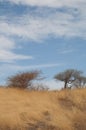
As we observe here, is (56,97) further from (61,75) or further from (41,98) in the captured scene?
(61,75)

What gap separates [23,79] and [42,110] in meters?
9.08

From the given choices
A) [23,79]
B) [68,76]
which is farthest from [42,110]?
[68,76]

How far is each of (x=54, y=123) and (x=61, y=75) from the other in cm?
2559

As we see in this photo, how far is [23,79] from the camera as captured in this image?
119 ft

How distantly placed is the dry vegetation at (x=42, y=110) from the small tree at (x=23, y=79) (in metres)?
4.82

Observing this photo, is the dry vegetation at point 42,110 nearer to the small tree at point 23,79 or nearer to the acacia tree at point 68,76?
the small tree at point 23,79

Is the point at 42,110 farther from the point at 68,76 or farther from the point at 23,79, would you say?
the point at 68,76

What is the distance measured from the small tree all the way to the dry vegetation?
482 centimetres

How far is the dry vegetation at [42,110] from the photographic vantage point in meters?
25.3

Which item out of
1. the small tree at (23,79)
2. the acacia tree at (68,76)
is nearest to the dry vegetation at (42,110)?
the small tree at (23,79)

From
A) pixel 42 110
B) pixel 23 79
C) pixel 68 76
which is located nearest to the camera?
pixel 42 110

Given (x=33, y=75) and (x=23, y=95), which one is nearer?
(x=23, y=95)

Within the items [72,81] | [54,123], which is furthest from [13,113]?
[72,81]

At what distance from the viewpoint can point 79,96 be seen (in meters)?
30.4
